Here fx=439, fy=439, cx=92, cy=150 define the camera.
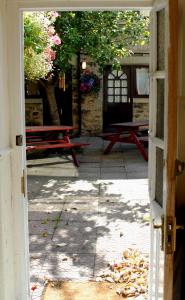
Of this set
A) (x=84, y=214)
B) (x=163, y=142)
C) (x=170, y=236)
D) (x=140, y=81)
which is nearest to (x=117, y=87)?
(x=140, y=81)

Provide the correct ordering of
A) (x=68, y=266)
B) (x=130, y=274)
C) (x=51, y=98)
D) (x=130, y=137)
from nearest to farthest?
1. (x=130, y=274)
2. (x=68, y=266)
3. (x=130, y=137)
4. (x=51, y=98)

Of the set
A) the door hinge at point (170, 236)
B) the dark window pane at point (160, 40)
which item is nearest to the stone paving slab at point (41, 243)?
the dark window pane at point (160, 40)

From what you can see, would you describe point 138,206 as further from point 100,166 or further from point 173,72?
point 173,72

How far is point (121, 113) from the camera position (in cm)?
1476

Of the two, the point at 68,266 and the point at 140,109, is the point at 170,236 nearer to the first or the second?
the point at 68,266

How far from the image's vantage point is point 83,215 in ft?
20.1

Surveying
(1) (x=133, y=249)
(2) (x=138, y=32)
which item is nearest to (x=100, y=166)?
(2) (x=138, y=32)

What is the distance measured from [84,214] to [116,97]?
894cm

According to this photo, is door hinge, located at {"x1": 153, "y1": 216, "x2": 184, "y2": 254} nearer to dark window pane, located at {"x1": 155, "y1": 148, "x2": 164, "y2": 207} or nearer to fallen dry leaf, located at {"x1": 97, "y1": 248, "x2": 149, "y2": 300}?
dark window pane, located at {"x1": 155, "y1": 148, "x2": 164, "y2": 207}

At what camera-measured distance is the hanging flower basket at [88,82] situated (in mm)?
13633

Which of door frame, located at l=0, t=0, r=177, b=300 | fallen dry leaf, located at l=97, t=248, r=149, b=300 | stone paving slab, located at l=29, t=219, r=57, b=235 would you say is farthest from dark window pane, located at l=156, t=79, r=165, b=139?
stone paving slab, located at l=29, t=219, r=57, b=235

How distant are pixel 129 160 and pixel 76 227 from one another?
4.76 metres

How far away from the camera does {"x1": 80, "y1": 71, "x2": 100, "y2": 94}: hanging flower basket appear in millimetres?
13633

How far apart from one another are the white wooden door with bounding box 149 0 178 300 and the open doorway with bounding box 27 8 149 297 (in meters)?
1.74
